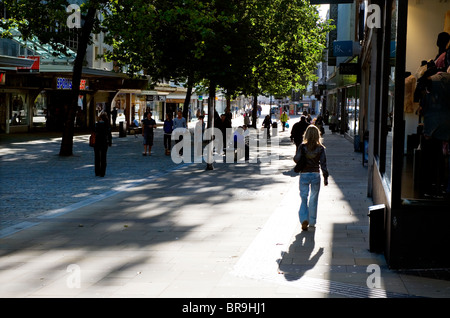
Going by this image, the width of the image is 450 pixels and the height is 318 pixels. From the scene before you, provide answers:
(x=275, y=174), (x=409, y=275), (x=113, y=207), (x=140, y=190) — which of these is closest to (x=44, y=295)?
(x=409, y=275)

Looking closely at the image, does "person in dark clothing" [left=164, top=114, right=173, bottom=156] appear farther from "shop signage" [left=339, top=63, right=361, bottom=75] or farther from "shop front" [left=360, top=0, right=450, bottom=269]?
"shop front" [left=360, top=0, right=450, bottom=269]

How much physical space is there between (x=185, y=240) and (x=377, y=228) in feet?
8.55

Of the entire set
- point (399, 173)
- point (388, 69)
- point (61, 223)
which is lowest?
point (61, 223)

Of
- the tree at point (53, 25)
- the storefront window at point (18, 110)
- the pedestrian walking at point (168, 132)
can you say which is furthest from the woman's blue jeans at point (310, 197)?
the storefront window at point (18, 110)

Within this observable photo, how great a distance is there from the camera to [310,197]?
34.0 feet

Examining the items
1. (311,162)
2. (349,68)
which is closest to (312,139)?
(311,162)

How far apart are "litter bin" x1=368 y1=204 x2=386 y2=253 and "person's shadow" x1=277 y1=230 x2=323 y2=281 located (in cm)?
66

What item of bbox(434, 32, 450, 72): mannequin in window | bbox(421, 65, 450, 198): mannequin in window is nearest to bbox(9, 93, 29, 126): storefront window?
bbox(434, 32, 450, 72): mannequin in window

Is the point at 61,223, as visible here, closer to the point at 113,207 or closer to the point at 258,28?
the point at 113,207

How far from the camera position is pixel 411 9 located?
8445 millimetres

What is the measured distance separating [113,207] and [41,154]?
13.3 metres

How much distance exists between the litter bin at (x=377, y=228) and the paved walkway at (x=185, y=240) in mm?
170

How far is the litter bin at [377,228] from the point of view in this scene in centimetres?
825

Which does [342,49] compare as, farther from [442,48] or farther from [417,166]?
[417,166]
